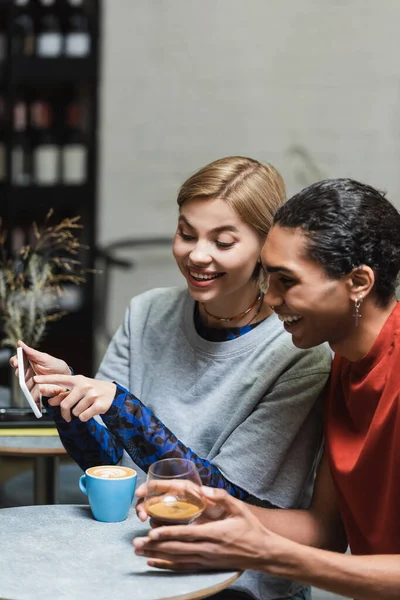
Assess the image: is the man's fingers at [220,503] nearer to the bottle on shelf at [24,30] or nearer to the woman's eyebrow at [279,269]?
the woman's eyebrow at [279,269]

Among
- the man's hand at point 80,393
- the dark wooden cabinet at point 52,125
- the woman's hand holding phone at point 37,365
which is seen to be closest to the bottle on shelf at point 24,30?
the dark wooden cabinet at point 52,125

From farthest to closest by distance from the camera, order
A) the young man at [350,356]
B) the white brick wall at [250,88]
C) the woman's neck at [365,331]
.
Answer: the white brick wall at [250,88], the woman's neck at [365,331], the young man at [350,356]

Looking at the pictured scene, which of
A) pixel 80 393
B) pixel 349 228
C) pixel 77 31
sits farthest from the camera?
pixel 77 31

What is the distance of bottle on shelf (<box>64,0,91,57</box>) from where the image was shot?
4.31 m

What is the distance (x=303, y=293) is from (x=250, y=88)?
3.25m

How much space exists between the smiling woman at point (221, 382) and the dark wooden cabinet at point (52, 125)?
8.18ft

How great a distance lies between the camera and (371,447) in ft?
5.00

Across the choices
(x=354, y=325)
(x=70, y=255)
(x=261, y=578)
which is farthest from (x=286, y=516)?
(x=70, y=255)

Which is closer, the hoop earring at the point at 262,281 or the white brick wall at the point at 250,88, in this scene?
the hoop earring at the point at 262,281

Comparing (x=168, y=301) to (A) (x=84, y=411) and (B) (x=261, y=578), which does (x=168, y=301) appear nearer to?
(A) (x=84, y=411)

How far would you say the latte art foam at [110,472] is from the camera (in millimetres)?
1557

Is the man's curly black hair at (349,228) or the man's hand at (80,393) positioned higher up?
the man's curly black hair at (349,228)

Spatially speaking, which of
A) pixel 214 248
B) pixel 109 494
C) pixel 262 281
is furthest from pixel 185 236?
pixel 109 494

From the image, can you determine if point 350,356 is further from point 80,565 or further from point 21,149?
point 21,149
